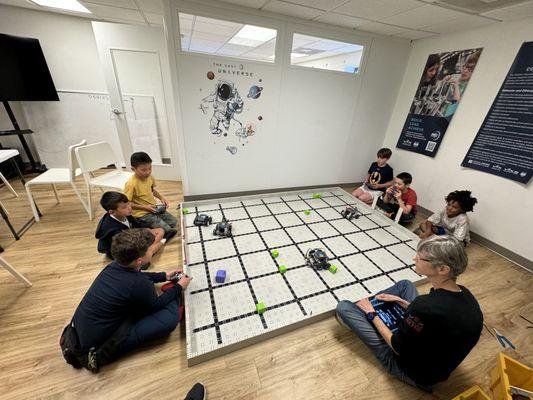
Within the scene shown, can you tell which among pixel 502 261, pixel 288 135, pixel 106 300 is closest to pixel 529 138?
pixel 502 261

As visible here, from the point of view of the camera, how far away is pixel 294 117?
9.91 feet

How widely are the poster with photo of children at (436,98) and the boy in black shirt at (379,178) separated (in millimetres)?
483

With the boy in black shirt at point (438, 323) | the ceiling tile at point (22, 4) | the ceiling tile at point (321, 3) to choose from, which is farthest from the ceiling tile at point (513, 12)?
the ceiling tile at point (22, 4)

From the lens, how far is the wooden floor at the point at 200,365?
1.16 metres

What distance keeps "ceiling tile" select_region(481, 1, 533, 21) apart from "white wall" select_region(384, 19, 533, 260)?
0.09m

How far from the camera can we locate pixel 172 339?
54.9 inches

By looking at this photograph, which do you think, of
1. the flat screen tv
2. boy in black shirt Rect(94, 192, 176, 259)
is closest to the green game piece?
boy in black shirt Rect(94, 192, 176, 259)

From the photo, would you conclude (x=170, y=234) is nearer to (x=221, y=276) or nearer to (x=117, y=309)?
(x=221, y=276)

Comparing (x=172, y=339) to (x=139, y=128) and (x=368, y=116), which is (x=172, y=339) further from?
(x=368, y=116)

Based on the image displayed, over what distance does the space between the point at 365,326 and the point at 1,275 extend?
277 centimetres

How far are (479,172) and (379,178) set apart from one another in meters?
1.06

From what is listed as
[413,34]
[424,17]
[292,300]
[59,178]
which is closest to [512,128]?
[424,17]

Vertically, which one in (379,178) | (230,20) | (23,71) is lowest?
(379,178)

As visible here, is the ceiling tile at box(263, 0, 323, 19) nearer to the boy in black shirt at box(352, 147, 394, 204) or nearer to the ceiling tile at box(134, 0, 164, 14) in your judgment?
the ceiling tile at box(134, 0, 164, 14)
